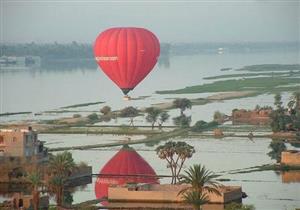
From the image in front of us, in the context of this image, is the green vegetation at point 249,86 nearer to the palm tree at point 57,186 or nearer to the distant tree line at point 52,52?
the palm tree at point 57,186

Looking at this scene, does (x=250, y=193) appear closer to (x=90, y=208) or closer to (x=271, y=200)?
(x=271, y=200)

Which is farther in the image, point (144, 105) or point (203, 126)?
point (144, 105)

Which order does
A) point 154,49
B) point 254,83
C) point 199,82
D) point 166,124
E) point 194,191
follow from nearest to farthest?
point 194,191 < point 154,49 < point 166,124 < point 254,83 < point 199,82

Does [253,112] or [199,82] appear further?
[199,82]

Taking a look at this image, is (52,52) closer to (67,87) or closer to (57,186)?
(67,87)

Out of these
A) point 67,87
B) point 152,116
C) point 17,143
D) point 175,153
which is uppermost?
point 67,87

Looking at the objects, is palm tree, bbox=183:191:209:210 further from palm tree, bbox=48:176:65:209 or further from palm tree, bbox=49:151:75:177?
palm tree, bbox=49:151:75:177

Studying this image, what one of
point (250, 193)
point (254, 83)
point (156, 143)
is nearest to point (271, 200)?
point (250, 193)

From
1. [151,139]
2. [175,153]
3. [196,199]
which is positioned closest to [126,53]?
[151,139]
